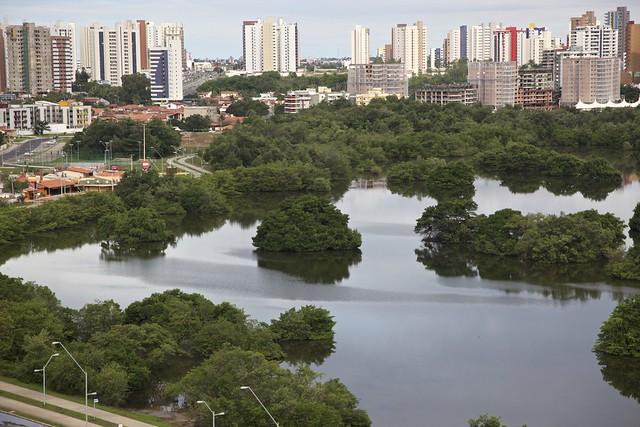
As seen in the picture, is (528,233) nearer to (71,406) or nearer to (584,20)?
(71,406)

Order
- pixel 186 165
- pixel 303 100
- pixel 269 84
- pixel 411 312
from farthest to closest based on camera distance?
1. pixel 269 84
2. pixel 303 100
3. pixel 186 165
4. pixel 411 312

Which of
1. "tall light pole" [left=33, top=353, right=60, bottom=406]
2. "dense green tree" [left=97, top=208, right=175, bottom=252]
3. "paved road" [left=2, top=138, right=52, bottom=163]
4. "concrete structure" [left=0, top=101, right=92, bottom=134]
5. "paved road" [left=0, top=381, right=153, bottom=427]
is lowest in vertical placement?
"paved road" [left=0, top=381, right=153, bottom=427]

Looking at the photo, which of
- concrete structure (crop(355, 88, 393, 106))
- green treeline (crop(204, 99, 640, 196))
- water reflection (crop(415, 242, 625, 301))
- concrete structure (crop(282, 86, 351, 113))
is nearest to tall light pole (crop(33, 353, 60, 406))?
water reflection (crop(415, 242, 625, 301))

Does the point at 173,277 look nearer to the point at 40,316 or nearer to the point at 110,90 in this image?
the point at 40,316

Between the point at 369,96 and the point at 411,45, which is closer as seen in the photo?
the point at 369,96

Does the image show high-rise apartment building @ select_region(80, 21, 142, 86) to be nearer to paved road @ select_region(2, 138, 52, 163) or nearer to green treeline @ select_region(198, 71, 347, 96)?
green treeline @ select_region(198, 71, 347, 96)

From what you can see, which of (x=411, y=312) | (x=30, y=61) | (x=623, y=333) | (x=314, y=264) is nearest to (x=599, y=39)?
(x=30, y=61)
